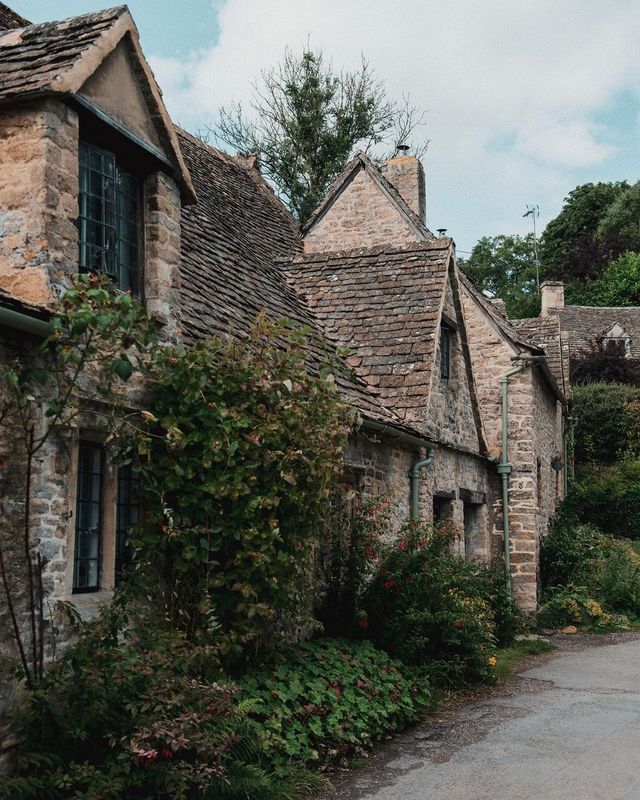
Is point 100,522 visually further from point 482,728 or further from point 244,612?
point 482,728

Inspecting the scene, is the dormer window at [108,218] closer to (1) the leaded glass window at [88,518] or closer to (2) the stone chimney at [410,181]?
(1) the leaded glass window at [88,518]

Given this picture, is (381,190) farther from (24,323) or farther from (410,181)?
(24,323)

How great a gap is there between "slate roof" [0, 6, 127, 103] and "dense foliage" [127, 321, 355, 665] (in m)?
2.19

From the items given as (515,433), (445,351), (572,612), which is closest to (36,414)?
(445,351)

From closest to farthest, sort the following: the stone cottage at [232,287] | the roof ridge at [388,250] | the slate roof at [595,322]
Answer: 1. the stone cottage at [232,287]
2. the roof ridge at [388,250]
3. the slate roof at [595,322]

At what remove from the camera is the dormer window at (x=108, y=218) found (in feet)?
23.5

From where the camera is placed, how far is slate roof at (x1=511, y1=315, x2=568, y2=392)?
22.8 metres

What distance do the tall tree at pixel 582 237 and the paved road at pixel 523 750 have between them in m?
44.1

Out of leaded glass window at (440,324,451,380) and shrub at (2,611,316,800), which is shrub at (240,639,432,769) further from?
leaded glass window at (440,324,451,380)

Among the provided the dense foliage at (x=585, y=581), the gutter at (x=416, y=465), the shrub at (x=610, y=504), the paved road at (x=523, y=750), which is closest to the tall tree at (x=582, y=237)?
the shrub at (x=610, y=504)

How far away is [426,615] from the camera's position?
9.83 metres

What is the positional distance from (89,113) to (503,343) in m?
11.8

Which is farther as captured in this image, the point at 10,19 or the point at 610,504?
the point at 610,504

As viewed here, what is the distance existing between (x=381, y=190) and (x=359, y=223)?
0.73m
